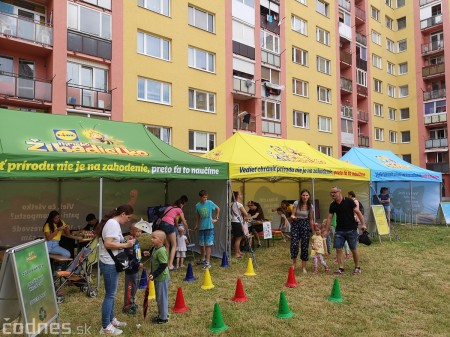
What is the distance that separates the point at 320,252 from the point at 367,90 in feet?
104

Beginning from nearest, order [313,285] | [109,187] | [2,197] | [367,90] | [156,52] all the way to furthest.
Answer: [313,285]
[2,197]
[109,187]
[156,52]
[367,90]

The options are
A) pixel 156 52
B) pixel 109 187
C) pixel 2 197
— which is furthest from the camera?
pixel 156 52

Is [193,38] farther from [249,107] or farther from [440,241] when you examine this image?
[440,241]

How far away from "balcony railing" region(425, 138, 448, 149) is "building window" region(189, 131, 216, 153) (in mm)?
26363

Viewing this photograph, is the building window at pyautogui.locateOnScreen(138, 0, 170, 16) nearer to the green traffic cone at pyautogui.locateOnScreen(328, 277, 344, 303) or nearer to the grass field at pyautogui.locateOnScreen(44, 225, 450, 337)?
the grass field at pyautogui.locateOnScreen(44, 225, 450, 337)

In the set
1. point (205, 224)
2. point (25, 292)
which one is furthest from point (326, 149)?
point (25, 292)

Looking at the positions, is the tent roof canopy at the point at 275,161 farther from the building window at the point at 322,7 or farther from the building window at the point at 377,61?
the building window at the point at 377,61

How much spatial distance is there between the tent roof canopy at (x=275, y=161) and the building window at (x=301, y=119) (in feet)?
50.3

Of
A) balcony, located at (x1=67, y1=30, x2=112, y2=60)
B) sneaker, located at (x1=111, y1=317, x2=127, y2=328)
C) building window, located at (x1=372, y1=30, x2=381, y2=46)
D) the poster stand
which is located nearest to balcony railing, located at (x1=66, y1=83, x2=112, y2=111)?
balcony, located at (x1=67, y1=30, x2=112, y2=60)

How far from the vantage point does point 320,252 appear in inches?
321

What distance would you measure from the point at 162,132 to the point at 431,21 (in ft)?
111

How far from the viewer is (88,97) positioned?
1762 cm

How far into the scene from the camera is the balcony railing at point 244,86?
951 inches

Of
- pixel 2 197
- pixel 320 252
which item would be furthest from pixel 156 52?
pixel 320 252
